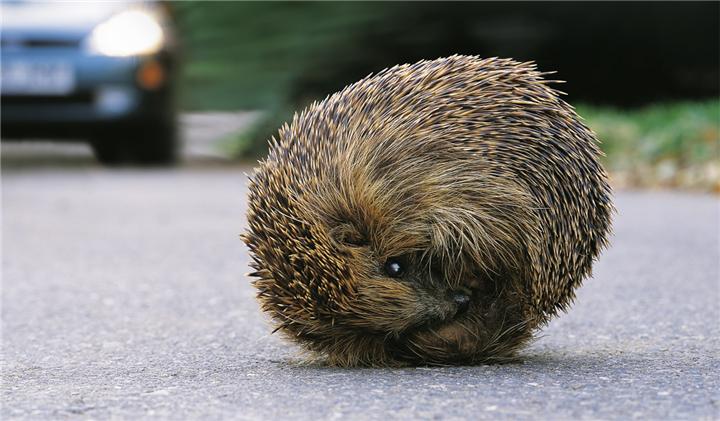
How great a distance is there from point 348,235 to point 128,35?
32.4 feet

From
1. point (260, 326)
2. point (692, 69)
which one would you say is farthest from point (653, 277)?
point (692, 69)

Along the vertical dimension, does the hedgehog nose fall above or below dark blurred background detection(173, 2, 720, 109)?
below

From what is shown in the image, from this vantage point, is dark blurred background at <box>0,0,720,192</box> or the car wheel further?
the car wheel

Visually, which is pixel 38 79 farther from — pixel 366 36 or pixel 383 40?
pixel 383 40

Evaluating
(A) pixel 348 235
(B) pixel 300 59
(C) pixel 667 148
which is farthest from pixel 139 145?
(A) pixel 348 235

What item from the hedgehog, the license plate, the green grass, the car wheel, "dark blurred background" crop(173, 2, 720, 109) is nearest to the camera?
the hedgehog

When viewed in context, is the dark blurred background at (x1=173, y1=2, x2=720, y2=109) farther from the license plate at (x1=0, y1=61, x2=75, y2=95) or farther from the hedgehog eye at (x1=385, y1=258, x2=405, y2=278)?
the hedgehog eye at (x1=385, y1=258, x2=405, y2=278)

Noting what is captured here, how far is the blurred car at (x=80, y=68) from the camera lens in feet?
43.7

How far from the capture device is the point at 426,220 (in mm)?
4281

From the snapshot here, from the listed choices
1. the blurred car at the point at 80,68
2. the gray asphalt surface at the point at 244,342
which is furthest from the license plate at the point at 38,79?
the gray asphalt surface at the point at 244,342

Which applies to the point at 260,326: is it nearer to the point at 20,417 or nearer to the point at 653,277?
the point at 20,417

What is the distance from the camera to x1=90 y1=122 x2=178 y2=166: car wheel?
14289mm

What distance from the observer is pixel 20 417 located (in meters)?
3.80

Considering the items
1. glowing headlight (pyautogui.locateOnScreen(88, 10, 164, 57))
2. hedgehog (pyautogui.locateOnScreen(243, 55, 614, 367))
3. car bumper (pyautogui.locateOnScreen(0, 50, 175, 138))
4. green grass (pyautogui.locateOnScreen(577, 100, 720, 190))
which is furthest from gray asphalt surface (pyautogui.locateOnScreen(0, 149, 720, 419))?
glowing headlight (pyautogui.locateOnScreen(88, 10, 164, 57))
